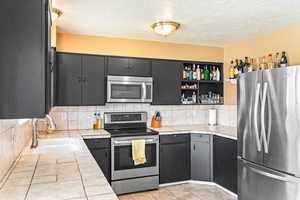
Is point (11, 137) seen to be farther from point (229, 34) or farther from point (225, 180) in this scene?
point (229, 34)

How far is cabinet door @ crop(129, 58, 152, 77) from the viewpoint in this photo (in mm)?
3627

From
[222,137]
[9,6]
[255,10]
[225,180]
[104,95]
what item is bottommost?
[225,180]

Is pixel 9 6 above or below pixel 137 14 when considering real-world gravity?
below

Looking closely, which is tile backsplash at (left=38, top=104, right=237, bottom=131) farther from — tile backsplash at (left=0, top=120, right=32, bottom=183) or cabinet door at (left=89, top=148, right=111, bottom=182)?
tile backsplash at (left=0, top=120, right=32, bottom=183)

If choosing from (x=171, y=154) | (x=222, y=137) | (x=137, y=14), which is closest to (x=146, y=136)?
(x=171, y=154)

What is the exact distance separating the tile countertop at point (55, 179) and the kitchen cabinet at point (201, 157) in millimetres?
2071

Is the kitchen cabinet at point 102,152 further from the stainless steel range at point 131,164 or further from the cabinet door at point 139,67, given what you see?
the cabinet door at point 139,67

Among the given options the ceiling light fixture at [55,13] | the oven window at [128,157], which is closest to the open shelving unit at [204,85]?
the oven window at [128,157]

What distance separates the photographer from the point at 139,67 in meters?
3.67

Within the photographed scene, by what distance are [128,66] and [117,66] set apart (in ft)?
0.56

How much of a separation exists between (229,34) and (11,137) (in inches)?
124

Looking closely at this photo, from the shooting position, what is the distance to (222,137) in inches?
132

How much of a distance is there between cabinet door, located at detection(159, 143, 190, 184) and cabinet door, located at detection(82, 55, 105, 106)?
3.99ft

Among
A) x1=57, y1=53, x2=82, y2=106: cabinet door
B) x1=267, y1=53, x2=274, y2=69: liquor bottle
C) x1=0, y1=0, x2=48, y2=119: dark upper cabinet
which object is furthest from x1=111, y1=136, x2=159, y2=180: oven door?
x1=0, y1=0, x2=48, y2=119: dark upper cabinet
